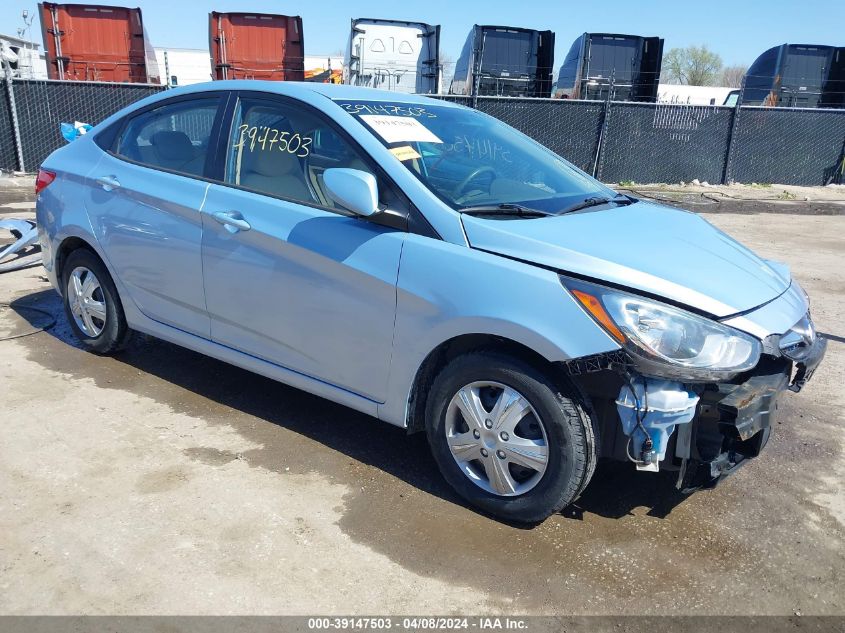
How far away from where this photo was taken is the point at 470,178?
11.6 feet

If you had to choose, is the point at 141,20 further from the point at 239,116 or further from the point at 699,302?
the point at 699,302

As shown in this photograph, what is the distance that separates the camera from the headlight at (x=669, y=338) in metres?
2.69

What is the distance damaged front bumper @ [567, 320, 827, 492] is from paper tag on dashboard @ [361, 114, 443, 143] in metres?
1.46

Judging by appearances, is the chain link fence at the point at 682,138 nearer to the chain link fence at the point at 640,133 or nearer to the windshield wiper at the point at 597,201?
the chain link fence at the point at 640,133

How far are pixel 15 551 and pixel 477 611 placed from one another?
1794 mm

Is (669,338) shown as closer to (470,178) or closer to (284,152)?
(470,178)

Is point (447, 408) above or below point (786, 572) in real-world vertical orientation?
above

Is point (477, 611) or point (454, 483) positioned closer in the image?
point (477, 611)

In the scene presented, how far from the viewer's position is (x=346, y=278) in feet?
11.0

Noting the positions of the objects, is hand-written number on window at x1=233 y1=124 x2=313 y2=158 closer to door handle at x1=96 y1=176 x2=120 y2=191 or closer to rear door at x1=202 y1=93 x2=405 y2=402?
rear door at x1=202 y1=93 x2=405 y2=402

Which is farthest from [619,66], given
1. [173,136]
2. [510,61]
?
[173,136]

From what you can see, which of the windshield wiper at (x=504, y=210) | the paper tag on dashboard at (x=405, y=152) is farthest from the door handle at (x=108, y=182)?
the windshield wiper at (x=504, y=210)

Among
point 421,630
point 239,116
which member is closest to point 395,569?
point 421,630

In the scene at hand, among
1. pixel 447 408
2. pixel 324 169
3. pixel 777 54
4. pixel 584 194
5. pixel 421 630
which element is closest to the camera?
pixel 421 630
